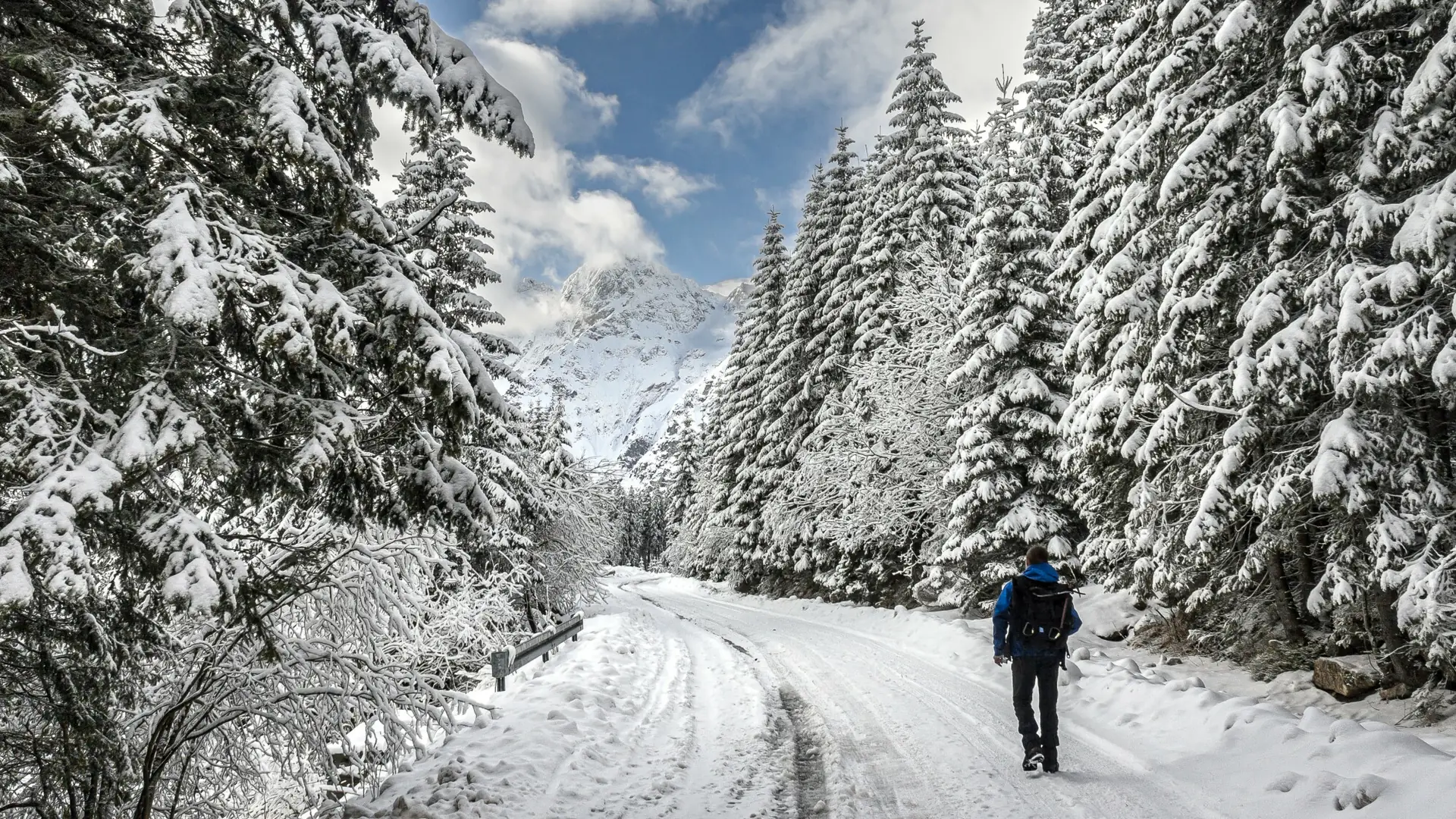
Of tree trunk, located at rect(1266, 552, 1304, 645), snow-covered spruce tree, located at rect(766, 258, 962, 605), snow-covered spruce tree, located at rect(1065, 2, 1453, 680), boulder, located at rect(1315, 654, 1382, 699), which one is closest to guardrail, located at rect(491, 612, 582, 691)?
snow-covered spruce tree, located at rect(766, 258, 962, 605)

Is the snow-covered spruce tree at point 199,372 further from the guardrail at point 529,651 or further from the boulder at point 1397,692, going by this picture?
the boulder at point 1397,692

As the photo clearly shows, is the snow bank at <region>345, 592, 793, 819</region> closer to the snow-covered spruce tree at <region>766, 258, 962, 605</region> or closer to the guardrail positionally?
the guardrail

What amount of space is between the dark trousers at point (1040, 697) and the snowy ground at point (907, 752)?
288 millimetres

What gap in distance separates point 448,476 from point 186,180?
7.79 feet

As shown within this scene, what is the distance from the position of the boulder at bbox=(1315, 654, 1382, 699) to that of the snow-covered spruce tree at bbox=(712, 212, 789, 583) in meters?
19.8

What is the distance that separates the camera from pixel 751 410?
2808cm

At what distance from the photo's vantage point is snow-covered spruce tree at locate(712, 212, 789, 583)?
27844mm

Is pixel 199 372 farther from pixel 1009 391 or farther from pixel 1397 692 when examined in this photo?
pixel 1009 391

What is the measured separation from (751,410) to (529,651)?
17.8 m

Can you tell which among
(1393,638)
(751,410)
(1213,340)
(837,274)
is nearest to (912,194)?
(837,274)

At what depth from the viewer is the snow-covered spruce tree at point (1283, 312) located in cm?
609

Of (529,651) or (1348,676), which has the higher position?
(1348,676)

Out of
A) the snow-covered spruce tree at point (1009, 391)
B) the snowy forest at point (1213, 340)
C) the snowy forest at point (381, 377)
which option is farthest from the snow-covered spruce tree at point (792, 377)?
the snowy forest at point (381, 377)

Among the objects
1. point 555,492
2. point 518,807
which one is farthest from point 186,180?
point 555,492
